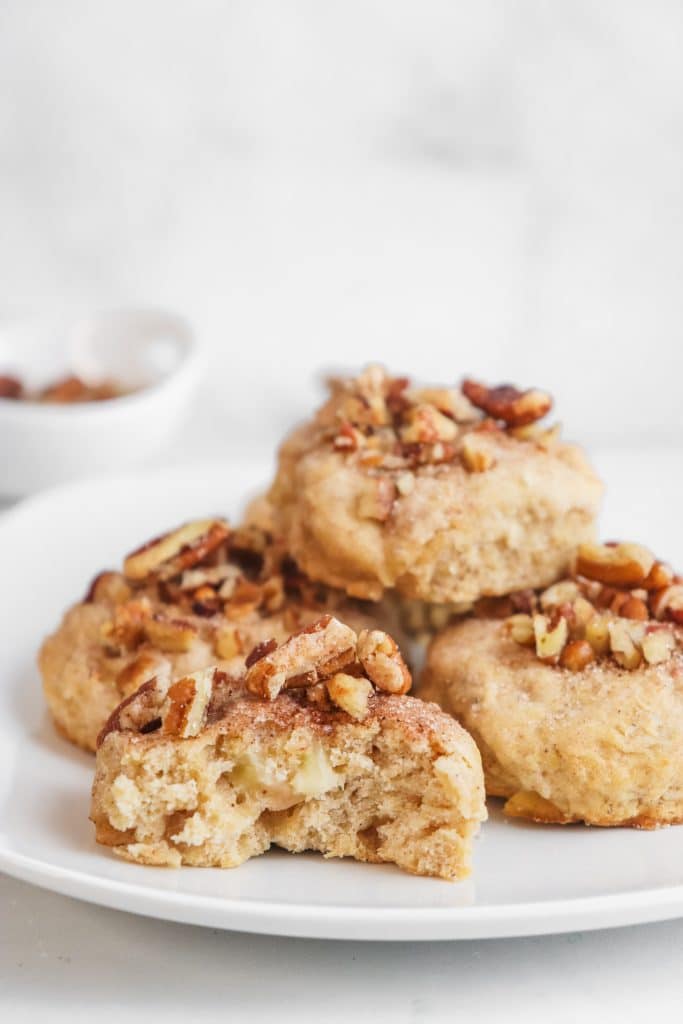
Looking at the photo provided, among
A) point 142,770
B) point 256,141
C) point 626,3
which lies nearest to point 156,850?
point 142,770

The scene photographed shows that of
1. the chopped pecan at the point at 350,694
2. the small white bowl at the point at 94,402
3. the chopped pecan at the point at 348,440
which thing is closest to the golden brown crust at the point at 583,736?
the chopped pecan at the point at 350,694

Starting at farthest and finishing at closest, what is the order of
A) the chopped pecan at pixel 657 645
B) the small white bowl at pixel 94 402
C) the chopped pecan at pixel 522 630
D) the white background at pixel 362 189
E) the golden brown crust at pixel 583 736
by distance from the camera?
the white background at pixel 362 189 → the small white bowl at pixel 94 402 → the chopped pecan at pixel 522 630 → the chopped pecan at pixel 657 645 → the golden brown crust at pixel 583 736

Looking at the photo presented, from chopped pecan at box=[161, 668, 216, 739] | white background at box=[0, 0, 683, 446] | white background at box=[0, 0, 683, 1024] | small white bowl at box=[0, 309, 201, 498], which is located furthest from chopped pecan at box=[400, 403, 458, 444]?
white background at box=[0, 0, 683, 446]

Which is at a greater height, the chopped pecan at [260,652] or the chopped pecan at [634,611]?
the chopped pecan at [634,611]

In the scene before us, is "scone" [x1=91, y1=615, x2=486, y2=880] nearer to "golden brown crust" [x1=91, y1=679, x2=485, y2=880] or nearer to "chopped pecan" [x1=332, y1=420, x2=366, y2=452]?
"golden brown crust" [x1=91, y1=679, x2=485, y2=880]

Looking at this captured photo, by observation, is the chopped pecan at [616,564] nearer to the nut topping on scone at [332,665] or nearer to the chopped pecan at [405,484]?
the chopped pecan at [405,484]

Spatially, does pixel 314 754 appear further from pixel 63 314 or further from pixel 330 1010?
pixel 63 314
